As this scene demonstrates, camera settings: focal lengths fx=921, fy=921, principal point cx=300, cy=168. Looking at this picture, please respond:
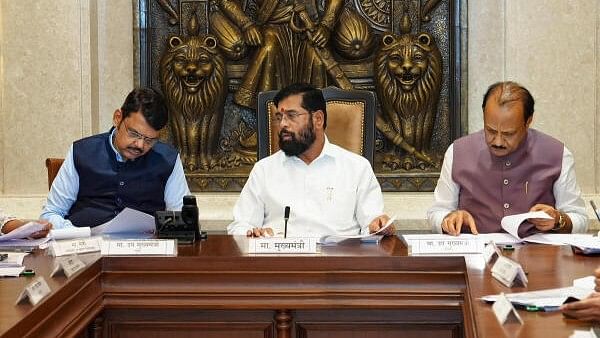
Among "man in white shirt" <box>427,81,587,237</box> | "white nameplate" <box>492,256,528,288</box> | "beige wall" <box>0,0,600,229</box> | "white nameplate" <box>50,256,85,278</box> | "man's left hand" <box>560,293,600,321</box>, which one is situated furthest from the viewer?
"beige wall" <box>0,0,600,229</box>

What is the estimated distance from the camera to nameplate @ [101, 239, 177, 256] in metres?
3.00

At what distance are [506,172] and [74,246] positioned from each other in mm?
1827

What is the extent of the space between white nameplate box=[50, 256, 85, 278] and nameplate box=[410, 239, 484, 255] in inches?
41.5

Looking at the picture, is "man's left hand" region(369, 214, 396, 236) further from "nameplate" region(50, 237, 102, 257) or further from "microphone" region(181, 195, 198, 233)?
"nameplate" region(50, 237, 102, 257)

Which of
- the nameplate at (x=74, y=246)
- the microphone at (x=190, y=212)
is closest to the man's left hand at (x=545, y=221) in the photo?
the microphone at (x=190, y=212)

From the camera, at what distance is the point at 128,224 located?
3480 millimetres

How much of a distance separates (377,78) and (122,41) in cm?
189

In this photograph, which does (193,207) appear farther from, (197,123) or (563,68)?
(563,68)

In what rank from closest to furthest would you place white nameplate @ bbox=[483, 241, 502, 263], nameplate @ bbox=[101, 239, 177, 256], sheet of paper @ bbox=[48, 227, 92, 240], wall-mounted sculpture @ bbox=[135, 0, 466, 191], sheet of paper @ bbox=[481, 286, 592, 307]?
1. sheet of paper @ bbox=[481, 286, 592, 307]
2. white nameplate @ bbox=[483, 241, 502, 263]
3. nameplate @ bbox=[101, 239, 177, 256]
4. sheet of paper @ bbox=[48, 227, 92, 240]
5. wall-mounted sculpture @ bbox=[135, 0, 466, 191]

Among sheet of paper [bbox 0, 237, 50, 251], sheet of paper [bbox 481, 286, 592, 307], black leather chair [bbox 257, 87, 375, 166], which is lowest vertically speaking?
sheet of paper [bbox 0, 237, 50, 251]

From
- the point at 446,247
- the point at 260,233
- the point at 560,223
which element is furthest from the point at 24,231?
the point at 560,223

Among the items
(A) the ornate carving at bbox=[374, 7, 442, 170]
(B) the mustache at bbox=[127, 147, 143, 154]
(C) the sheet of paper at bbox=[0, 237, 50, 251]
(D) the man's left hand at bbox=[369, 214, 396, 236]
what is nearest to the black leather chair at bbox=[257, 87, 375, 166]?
(B) the mustache at bbox=[127, 147, 143, 154]

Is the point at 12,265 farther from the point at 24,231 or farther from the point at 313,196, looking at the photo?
the point at 313,196

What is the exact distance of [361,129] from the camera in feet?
14.3
